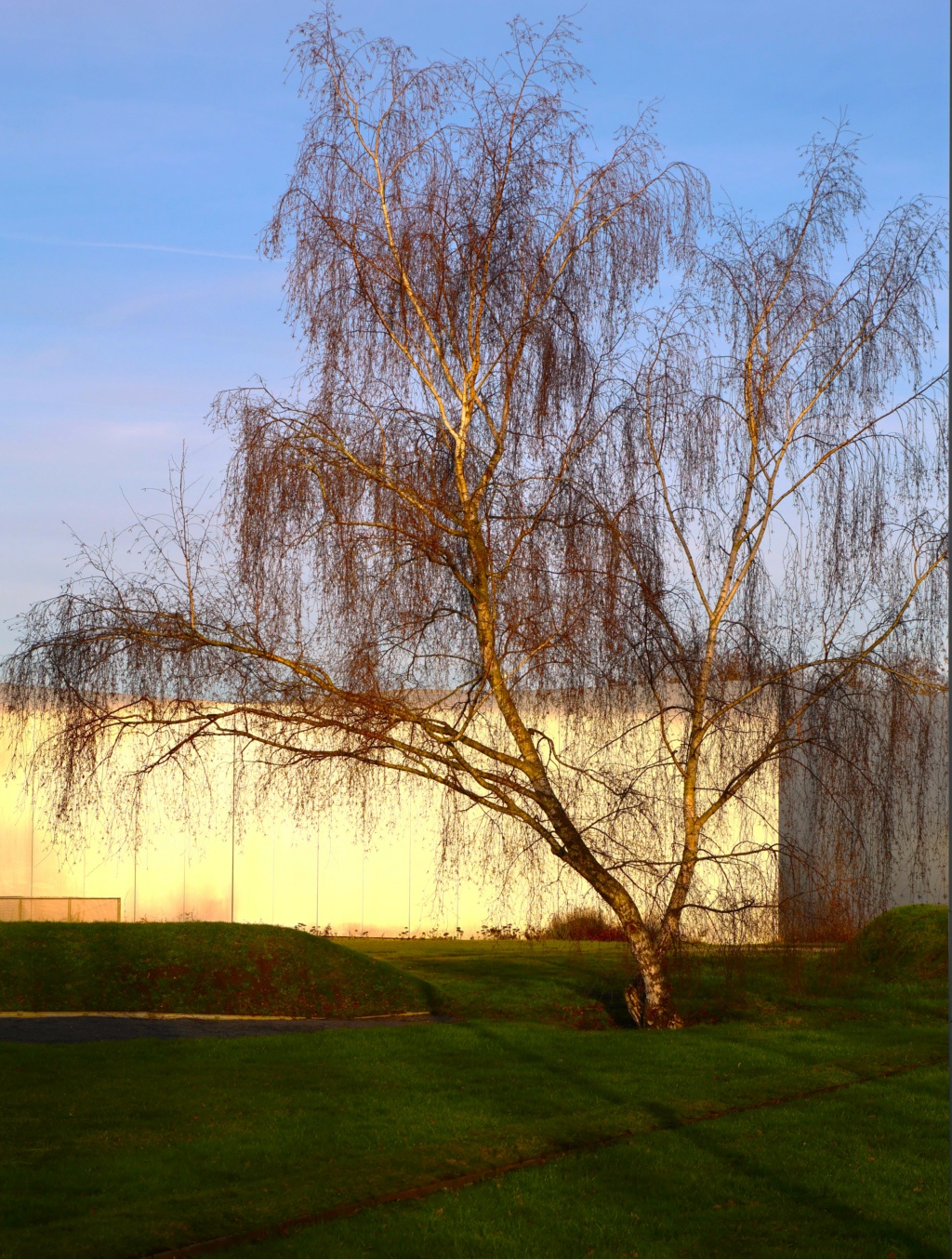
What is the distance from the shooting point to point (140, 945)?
617 inches

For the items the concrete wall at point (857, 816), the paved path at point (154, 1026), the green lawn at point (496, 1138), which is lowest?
the paved path at point (154, 1026)

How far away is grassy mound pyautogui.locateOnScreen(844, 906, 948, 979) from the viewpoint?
54.6 feet

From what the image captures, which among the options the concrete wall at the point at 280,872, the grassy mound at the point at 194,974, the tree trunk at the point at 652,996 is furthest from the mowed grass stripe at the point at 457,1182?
the concrete wall at the point at 280,872

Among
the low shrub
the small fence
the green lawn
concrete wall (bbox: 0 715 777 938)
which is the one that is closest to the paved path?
the green lawn

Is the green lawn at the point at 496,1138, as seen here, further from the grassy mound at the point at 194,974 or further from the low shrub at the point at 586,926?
the low shrub at the point at 586,926

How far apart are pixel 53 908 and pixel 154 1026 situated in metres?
10.7

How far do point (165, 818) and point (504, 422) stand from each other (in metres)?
14.5

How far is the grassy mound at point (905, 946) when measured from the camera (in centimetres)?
1664

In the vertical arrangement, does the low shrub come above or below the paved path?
above

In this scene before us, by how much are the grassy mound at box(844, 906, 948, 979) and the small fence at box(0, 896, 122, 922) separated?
1222cm

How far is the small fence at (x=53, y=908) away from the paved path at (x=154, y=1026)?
943 centimetres

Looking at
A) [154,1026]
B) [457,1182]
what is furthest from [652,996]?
[457,1182]

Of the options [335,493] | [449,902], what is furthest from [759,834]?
[335,493]

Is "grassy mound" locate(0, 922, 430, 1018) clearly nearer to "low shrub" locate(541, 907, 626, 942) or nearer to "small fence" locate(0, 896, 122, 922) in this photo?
"low shrub" locate(541, 907, 626, 942)
